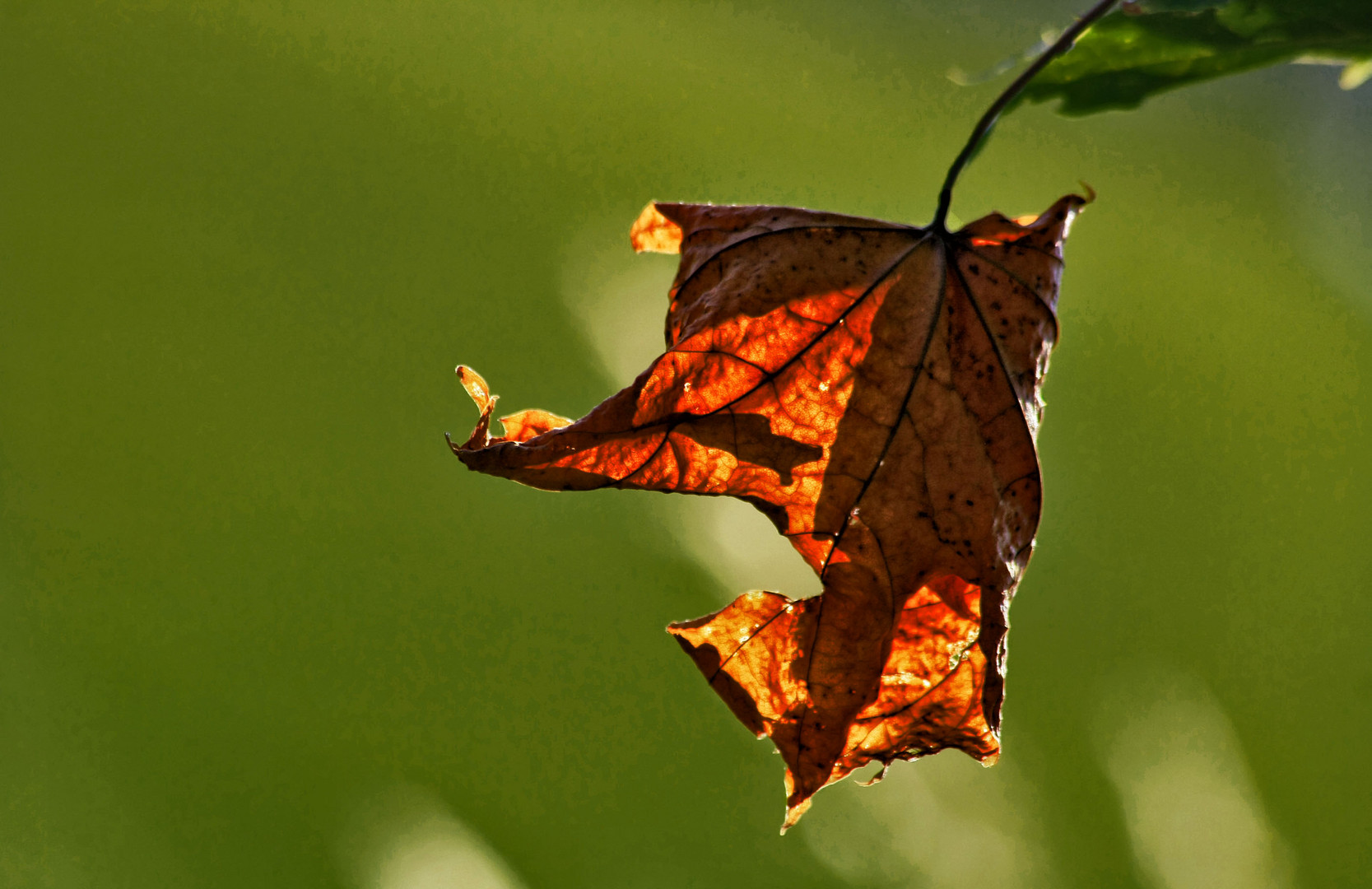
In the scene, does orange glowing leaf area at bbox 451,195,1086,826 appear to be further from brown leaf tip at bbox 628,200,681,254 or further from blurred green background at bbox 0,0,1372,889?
blurred green background at bbox 0,0,1372,889

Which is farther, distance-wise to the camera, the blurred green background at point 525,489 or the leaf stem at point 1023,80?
the blurred green background at point 525,489

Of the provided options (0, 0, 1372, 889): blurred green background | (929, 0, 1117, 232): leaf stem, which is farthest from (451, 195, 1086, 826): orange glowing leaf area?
(0, 0, 1372, 889): blurred green background

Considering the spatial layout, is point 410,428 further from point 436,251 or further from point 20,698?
point 20,698

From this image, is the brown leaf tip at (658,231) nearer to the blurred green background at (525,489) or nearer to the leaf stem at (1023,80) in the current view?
the leaf stem at (1023,80)

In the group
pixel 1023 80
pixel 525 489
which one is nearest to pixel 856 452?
pixel 1023 80

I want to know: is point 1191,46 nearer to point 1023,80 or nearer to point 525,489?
point 1023,80

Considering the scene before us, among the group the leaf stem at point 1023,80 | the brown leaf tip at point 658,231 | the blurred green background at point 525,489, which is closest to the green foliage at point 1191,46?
the leaf stem at point 1023,80

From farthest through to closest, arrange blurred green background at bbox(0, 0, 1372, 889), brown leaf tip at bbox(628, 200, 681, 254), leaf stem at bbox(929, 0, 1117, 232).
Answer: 1. blurred green background at bbox(0, 0, 1372, 889)
2. brown leaf tip at bbox(628, 200, 681, 254)
3. leaf stem at bbox(929, 0, 1117, 232)
